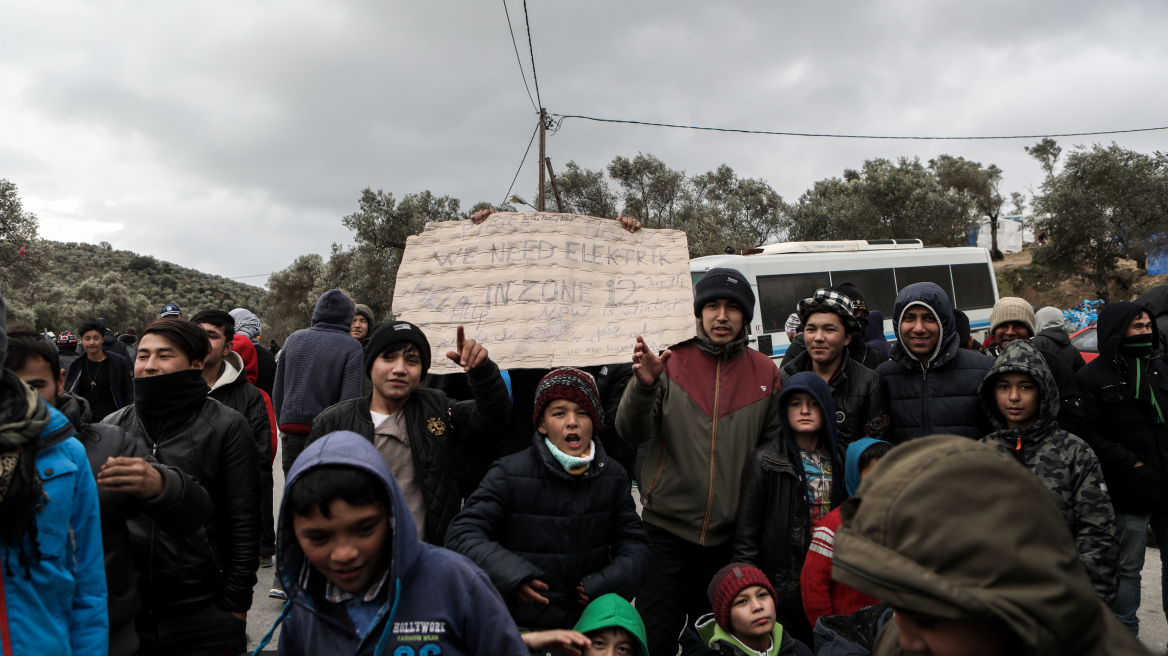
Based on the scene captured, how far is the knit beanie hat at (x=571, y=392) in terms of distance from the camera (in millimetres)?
2768

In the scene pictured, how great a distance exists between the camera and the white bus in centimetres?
1384

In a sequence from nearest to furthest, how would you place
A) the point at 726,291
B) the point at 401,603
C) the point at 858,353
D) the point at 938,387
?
the point at 401,603 < the point at 726,291 < the point at 938,387 < the point at 858,353

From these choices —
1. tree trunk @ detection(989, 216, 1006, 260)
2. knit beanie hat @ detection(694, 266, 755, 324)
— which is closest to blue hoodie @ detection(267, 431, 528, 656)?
knit beanie hat @ detection(694, 266, 755, 324)

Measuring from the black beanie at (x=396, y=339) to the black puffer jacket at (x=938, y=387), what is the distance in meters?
2.31

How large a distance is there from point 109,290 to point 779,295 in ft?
156

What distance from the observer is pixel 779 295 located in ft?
46.0

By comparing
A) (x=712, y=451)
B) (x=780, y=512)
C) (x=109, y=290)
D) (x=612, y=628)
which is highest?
(x=109, y=290)

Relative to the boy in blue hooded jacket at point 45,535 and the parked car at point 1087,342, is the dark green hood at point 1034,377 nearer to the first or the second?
the boy in blue hooded jacket at point 45,535

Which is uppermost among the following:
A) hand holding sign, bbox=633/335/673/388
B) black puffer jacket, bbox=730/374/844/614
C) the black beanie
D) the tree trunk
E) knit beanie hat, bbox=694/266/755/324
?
the tree trunk

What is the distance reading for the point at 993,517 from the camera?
0.89 m

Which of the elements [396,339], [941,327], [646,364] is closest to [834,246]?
[941,327]

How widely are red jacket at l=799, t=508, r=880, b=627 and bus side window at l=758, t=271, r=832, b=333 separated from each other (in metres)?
11.4

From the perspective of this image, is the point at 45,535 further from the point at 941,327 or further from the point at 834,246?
the point at 834,246

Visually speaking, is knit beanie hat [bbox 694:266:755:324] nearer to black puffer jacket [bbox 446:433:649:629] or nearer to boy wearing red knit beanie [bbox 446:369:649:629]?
boy wearing red knit beanie [bbox 446:369:649:629]
